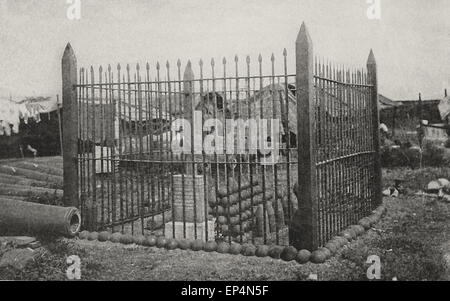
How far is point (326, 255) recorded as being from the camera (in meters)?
7.20

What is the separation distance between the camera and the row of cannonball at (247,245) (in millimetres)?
7168

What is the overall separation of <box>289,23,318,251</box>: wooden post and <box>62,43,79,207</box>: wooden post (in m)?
4.67

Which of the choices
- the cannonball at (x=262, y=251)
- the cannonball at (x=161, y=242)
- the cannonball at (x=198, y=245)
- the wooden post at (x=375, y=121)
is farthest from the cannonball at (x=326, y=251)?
the wooden post at (x=375, y=121)

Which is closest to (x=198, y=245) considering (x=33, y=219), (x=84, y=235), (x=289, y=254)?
(x=289, y=254)

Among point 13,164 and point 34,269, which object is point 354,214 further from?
point 13,164

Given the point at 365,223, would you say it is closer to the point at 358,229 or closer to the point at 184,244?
the point at 358,229

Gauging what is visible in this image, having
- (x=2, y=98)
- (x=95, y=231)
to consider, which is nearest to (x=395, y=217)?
(x=95, y=231)

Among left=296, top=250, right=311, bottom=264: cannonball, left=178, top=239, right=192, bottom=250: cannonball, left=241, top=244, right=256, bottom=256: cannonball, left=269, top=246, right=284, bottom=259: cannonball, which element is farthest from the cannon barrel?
left=296, top=250, right=311, bottom=264: cannonball

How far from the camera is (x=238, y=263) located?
7176 mm

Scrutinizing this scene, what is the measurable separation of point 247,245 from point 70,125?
14.3 feet

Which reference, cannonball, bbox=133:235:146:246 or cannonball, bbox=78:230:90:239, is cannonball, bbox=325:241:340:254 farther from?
cannonball, bbox=78:230:90:239

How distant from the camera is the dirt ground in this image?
6.65 meters

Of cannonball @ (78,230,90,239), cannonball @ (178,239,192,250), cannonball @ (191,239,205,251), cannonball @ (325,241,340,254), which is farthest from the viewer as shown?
cannonball @ (78,230,90,239)

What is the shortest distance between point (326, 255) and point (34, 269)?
176 inches
